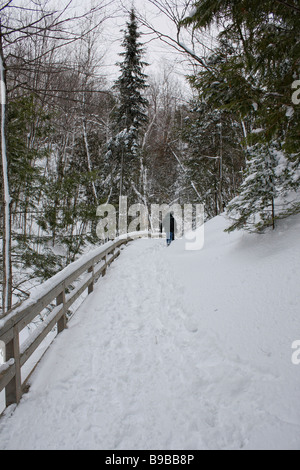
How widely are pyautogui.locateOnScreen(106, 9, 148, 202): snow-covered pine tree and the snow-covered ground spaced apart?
512 inches

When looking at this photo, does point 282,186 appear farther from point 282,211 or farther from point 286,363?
point 286,363

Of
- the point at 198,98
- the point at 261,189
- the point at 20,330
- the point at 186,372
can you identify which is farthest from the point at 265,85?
the point at 20,330

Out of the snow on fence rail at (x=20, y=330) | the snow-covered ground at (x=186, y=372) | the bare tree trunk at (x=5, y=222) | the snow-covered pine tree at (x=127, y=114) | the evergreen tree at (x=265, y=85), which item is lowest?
the snow-covered ground at (x=186, y=372)

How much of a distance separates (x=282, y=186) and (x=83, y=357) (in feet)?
16.7

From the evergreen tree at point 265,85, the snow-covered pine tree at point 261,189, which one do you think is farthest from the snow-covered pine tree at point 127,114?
the evergreen tree at point 265,85

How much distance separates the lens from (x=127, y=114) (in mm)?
16625

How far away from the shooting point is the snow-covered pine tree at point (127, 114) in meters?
16.0

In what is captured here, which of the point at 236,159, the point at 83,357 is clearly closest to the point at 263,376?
the point at 83,357

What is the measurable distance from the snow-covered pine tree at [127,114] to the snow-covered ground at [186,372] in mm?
13011

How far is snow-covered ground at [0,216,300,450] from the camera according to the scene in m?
2.08

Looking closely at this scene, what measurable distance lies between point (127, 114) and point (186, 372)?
17.5 metres

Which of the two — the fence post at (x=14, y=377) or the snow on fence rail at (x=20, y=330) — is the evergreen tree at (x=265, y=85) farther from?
the fence post at (x=14, y=377)

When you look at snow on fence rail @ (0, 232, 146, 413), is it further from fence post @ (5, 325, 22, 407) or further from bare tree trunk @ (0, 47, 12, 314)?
bare tree trunk @ (0, 47, 12, 314)

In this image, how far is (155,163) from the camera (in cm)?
2580
